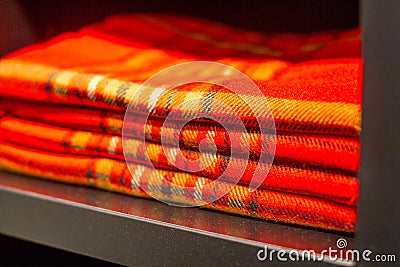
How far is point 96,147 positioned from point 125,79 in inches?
2.5

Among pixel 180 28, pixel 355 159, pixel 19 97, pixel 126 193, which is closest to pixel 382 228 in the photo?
pixel 355 159

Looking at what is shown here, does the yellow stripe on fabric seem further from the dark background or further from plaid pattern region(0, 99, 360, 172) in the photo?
the dark background

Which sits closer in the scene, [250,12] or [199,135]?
[199,135]

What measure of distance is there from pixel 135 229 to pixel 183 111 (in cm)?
10

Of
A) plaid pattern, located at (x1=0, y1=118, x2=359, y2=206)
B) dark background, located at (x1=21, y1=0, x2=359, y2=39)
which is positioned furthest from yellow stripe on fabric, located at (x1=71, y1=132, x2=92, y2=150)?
dark background, located at (x1=21, y1=0, x2=359, y2=39)

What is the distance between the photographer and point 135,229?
393 millimetres

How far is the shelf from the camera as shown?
1.16 ft

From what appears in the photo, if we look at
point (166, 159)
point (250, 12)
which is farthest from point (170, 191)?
point (250, 12)

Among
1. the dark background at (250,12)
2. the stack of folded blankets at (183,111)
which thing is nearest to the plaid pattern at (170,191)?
the stack of folded blankets at (183,111)

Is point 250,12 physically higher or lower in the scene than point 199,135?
higher

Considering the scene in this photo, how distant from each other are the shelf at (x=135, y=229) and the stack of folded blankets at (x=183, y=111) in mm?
12

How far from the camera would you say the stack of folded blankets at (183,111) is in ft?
1.16

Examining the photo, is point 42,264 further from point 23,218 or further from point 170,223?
point 170,223

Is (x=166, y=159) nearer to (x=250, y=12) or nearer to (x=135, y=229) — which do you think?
(x=135, y=229)
